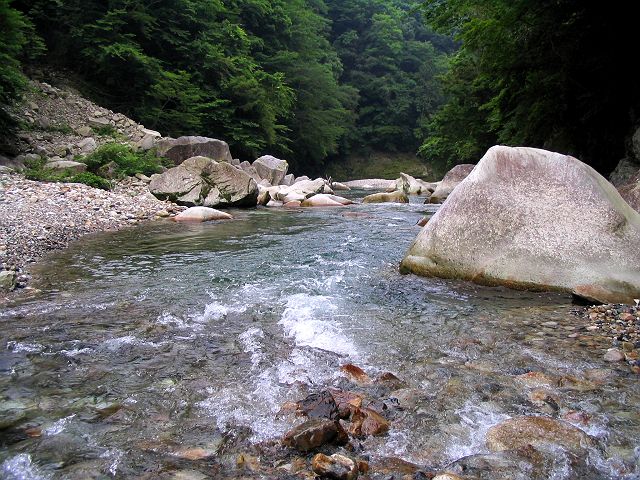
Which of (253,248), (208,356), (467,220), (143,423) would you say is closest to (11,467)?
(143,423)

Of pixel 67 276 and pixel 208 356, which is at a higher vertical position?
pixel 208 356

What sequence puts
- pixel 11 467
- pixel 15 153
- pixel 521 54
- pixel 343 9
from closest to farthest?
pixel 11 467
pixel 521 54
pixel 15 153
pixel 343 9

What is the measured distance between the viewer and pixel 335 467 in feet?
6.41

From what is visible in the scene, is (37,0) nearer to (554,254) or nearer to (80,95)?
(80,95)

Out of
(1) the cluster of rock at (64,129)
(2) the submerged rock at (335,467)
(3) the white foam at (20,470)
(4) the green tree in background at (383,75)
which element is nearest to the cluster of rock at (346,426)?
(2) the submerged rock at (335,467)

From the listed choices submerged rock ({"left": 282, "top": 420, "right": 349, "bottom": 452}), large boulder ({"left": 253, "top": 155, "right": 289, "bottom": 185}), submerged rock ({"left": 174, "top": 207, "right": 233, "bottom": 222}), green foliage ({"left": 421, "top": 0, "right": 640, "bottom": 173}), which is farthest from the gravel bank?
large boulder ({"left": 253, "top": 155, "right": 289, "bottom": 185})

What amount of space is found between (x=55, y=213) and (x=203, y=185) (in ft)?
16.1

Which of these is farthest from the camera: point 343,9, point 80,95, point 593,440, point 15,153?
point 343,9

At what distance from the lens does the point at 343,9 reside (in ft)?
161

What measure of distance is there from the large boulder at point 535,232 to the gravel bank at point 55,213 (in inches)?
185

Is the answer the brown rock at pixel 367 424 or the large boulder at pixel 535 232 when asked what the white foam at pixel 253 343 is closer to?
the brown rock at pixel 367 424

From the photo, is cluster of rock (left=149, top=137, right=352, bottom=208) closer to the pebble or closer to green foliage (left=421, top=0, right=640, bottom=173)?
green foliage (left=421, top=0, right=640, bottom=173)

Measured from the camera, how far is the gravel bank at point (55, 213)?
648cm

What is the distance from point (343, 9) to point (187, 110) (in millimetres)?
33708
